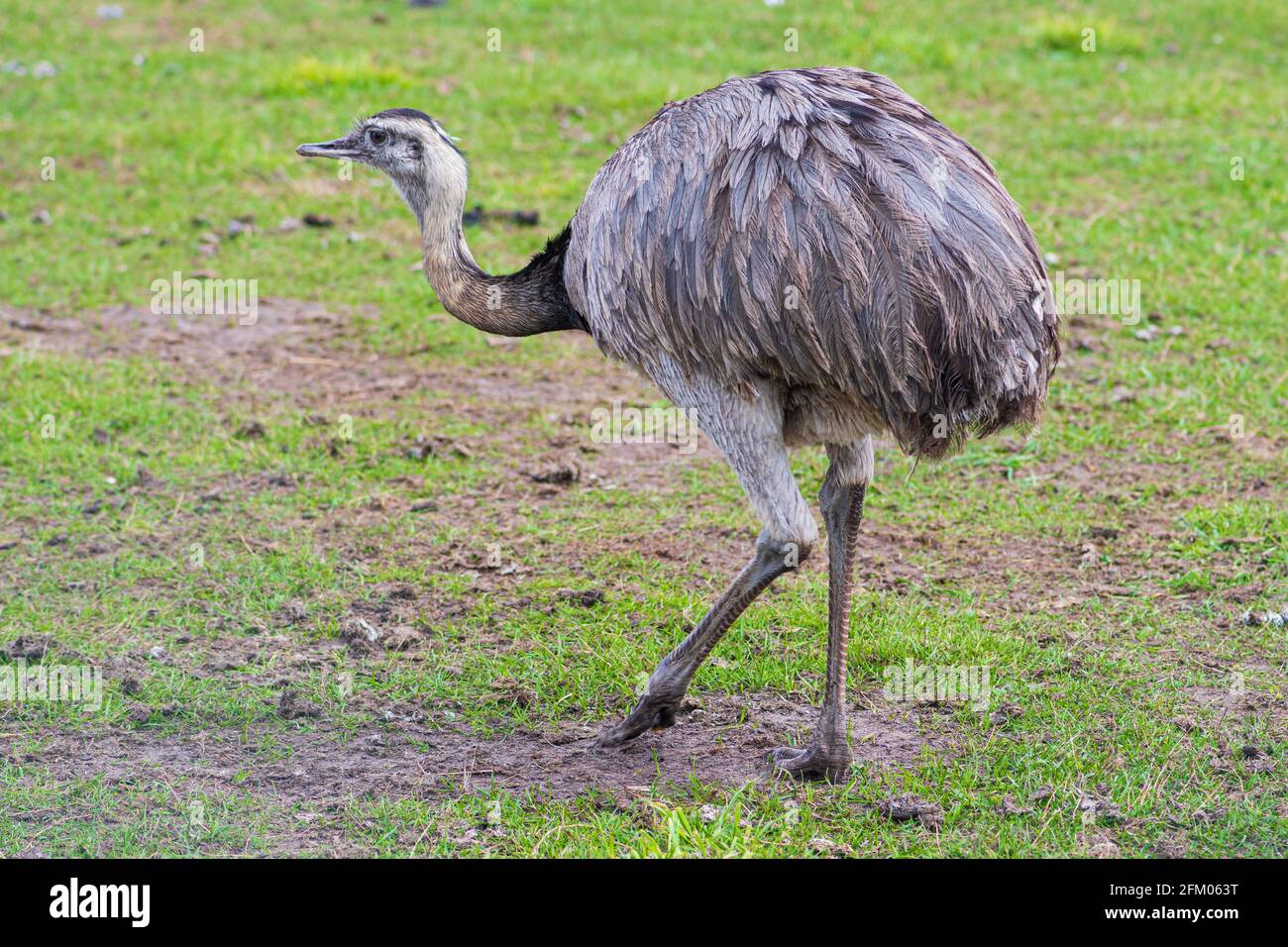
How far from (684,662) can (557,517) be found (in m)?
1.78

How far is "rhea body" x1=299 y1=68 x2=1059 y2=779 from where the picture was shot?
13.5 feet

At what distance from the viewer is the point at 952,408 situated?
4234mm

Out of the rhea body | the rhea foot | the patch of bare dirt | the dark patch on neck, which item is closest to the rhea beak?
the dark patch on neck

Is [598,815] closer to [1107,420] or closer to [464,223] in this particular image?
[1107,420]

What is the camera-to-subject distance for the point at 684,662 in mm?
4820

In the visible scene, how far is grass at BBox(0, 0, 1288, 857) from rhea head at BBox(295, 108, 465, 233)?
5.11 ft

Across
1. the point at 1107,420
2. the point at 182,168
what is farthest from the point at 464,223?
the point at 1107,420

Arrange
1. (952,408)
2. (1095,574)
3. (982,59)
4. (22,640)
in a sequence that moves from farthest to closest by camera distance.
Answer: (982,59), (1095,574), (22,640), (952,408)

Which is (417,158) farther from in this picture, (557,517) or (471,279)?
(557,517)

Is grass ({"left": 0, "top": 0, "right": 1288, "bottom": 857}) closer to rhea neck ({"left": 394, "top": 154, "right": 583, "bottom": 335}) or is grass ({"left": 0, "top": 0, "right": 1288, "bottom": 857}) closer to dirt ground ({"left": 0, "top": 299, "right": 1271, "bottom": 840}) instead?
dirt ground ({"left": 0, "top": 299, "right": 1271, "bottom": 840})

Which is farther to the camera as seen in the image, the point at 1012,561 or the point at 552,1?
the point at 552,1

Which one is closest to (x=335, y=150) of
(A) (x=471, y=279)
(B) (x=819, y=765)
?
(A) (x=471, y=279)

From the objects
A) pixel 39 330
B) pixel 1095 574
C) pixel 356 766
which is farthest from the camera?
pixel 39 330

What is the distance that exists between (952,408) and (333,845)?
2.15 m
